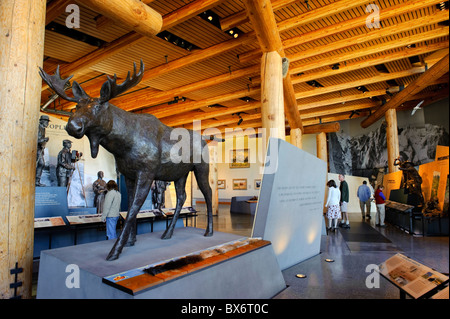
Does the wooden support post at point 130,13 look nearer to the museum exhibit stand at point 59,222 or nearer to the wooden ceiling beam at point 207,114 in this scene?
the museum exhibit stand at point 59,222

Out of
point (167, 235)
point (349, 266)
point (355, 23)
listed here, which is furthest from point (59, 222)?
point (355, 23)

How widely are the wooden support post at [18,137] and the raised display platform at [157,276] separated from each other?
0.23m

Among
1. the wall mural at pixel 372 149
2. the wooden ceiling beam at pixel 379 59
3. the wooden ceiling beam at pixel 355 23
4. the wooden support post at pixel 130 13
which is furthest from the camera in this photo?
the wall mural at pixel 372 149

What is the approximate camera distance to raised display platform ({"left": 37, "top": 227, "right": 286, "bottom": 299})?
1.65m

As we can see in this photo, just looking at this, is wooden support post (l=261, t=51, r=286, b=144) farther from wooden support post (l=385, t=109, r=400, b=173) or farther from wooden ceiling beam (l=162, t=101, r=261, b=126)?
wooden support post (l=385, t=109, r=400, b=173)

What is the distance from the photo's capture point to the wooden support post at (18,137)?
7.18 feet

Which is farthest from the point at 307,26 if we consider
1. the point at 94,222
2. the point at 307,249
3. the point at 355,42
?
the point at 94,222

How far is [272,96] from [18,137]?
3.49 metres

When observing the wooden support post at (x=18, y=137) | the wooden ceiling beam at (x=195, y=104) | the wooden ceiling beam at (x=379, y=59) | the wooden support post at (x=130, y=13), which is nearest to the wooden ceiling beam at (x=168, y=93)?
the wooden ceiling beam at (x=195, y=104)

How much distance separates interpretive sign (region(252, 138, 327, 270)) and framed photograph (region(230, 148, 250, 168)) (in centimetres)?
1352

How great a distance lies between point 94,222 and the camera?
484cm

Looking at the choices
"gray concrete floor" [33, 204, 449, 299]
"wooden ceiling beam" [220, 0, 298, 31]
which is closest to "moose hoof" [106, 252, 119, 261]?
"gray concrete floor" [33, 204, 449, 299]

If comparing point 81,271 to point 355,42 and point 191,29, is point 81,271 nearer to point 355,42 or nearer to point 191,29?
point 191,29

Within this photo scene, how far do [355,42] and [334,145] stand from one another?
9159 mm
